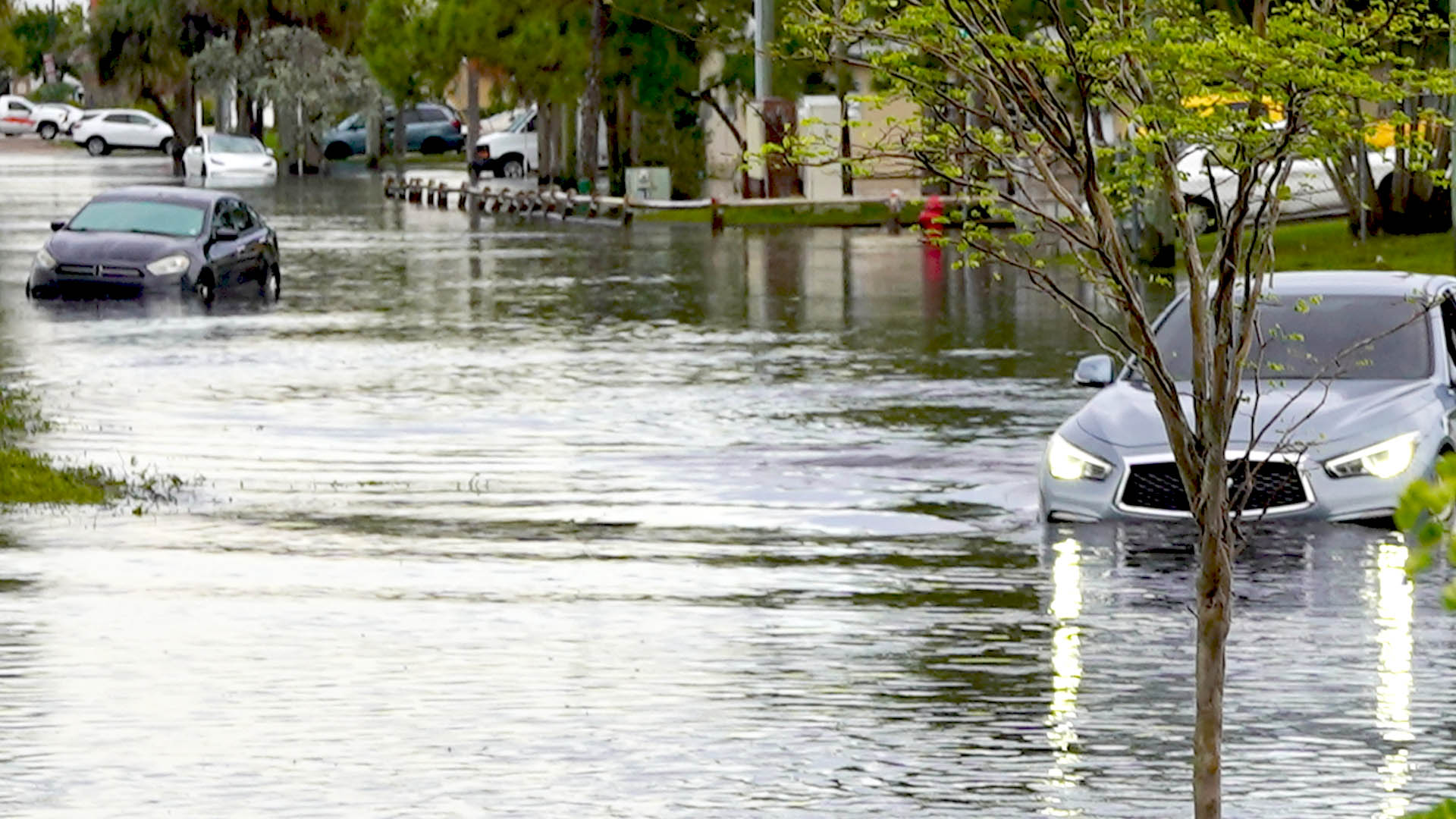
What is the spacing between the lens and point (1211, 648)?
7363 mm

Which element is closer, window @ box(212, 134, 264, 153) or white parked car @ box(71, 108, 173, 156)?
window @ box(212, 134, 264, 153)

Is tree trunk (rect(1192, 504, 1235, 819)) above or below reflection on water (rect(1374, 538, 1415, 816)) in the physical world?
above

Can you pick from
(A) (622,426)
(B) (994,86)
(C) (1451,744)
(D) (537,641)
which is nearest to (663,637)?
(D) (537,641)

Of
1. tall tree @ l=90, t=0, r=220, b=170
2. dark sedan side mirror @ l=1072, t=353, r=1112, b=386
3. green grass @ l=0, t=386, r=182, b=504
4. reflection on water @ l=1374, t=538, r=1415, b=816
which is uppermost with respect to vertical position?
tall tree @ l=90, t=0, r=220, b=170

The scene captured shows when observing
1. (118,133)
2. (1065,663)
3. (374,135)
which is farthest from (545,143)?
(1065,663)

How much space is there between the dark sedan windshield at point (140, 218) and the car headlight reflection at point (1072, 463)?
20.8m

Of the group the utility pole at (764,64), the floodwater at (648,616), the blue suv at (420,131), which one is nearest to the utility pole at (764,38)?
the utility pole at (764,64)

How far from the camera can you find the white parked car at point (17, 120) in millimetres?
138125

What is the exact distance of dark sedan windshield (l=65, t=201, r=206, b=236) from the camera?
1336 inches

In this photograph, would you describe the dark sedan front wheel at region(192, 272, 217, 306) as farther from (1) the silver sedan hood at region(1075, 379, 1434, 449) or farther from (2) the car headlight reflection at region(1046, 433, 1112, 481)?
(2) the car headlight reflection at region(1046, 433, 1112, 481)

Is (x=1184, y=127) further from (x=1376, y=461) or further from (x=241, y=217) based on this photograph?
(x=241, y=217)

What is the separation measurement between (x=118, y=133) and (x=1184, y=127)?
362 feet

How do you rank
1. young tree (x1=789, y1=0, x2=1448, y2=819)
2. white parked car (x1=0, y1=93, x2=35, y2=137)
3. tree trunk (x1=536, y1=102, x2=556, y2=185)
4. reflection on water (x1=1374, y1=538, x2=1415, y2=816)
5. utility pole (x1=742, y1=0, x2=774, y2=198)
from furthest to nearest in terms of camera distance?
white parked car (x1=0, y1=93, x2=35, y2=137) < tree trunk (x1=536, y1=102, x2=556, y2=185) < utility pole (x1=742, y1=0, x2=774, y2=198) < reflection on water (x1=1374, y1=538, x2=1415, y2=816) < young tree (x1=789, y1=0, x2=1448, y2=819)

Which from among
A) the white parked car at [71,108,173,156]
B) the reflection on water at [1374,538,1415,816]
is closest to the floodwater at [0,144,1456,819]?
the reflection on water at [1374,538,1415,816]
